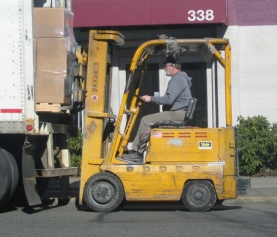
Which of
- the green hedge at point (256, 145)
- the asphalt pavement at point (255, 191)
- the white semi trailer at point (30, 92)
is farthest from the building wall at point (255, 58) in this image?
the white semi trailer at point (30, 92)

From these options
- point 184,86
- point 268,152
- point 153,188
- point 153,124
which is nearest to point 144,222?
point 153,188

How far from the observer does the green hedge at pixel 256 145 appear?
14572mm

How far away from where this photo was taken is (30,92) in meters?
9.52

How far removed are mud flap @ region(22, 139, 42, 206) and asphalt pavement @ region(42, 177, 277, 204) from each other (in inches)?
69.7

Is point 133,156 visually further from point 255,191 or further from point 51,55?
point 255,191

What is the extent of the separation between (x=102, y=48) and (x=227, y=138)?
230 cm

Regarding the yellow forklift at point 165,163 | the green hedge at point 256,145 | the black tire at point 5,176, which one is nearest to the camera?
the black tire at point 5,176

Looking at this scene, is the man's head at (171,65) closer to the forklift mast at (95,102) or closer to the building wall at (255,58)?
the forklift mast at (95,102)

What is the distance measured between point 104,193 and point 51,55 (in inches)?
84.6

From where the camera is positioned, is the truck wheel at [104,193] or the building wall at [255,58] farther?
the building wall at [255,58]

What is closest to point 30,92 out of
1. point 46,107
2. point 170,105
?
point 46,107

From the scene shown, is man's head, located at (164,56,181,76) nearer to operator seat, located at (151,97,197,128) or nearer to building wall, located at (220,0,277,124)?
operator seat, located at (151,97,197,128)

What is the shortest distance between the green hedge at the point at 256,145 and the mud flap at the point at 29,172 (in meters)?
5.82

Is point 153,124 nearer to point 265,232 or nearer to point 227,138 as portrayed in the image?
point 227,138
